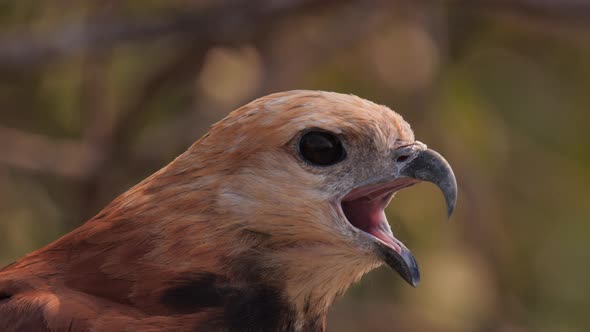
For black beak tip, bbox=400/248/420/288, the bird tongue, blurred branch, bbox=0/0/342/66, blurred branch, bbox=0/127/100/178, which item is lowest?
blurred branch, bbox=0/127/100/178

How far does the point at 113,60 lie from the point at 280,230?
168 inches

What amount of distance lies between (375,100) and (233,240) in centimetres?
429

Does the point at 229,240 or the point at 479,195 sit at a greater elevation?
the point at 229,240

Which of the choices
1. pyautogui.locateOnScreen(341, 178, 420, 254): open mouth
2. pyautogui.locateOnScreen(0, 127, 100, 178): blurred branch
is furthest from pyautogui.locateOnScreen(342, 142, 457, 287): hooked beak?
pyautogui.locateOnScreen(0, 127, 100, 178): blurred branch

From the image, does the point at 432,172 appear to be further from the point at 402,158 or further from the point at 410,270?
the point at 410,270

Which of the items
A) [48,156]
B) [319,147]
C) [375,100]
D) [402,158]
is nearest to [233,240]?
[319,147]

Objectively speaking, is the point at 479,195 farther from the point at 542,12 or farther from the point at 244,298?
the point at 244,298

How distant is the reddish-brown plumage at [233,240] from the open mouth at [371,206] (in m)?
0.06

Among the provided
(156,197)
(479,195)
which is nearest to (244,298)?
(156,197)

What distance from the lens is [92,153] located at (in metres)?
7.08

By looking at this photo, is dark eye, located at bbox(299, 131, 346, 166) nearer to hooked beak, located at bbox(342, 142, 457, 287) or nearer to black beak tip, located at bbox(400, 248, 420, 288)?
hooked beak, located at bbox(342, 142, 457, 287)

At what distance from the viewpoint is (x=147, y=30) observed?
21.1ft

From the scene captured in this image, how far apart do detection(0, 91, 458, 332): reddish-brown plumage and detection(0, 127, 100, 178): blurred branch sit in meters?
3.48

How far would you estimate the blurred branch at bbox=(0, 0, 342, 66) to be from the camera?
6.37m
